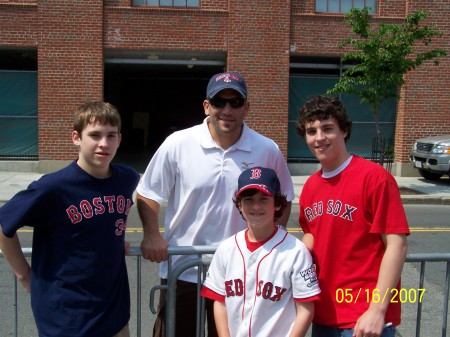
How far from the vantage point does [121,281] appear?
2623 mm

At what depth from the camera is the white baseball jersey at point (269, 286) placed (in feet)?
7.64

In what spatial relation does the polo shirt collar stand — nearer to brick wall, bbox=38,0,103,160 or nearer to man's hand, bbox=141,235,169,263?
man's hand, bbox=141,235,169,263

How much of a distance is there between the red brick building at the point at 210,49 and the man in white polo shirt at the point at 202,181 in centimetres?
1228

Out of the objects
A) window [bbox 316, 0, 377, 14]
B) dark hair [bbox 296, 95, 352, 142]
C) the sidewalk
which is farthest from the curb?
dark hair [bbox 296, 95, 352, 142]

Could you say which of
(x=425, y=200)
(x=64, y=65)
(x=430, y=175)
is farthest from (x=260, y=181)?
(x=430, y=175)

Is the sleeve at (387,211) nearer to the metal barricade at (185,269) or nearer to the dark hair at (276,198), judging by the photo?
the dark hair at (276,198)

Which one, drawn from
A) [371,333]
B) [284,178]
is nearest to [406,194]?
A: [284,178]

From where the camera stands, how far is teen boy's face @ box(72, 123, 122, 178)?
2.47m

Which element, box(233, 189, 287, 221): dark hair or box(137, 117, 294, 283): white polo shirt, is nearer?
box(233, 189, 287, 221): dark hair

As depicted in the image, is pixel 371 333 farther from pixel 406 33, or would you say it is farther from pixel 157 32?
pixel 157 32

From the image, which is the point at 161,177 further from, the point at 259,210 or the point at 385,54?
the point at 385,54

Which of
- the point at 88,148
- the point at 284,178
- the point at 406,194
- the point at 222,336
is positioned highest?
the point at 88,148

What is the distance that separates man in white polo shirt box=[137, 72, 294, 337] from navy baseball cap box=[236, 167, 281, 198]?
54 cm

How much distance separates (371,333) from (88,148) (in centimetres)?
157
